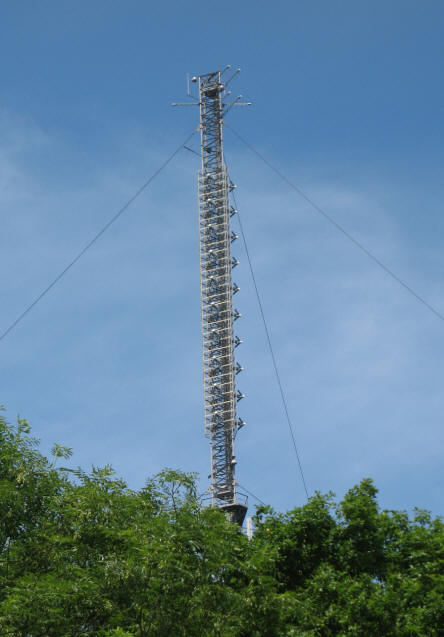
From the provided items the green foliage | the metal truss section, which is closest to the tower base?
the metal truss section

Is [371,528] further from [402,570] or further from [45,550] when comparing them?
[45,550]

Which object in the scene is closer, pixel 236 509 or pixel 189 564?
pixel 189 564

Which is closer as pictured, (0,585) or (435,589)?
(0,585)

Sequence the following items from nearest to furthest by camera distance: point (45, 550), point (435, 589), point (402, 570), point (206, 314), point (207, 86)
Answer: point (45, 550) → point (435, 589) → point (402, 570) → point (206, 314) → point (207, 86)

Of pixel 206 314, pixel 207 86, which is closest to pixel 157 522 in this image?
pixel 206 314

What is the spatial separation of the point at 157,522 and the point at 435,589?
855 centimetres

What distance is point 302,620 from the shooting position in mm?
25000

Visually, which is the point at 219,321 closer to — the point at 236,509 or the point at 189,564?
the point at 236,509

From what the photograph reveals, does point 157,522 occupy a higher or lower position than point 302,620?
higher

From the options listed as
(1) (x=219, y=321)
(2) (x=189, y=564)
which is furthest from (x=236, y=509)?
(2) (x=189, y=564)

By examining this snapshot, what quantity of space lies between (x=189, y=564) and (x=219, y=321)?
3058 centimetres

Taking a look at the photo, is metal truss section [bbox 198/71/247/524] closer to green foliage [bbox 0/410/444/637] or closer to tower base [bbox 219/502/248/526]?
tower base [bbox 219/502/248/526]

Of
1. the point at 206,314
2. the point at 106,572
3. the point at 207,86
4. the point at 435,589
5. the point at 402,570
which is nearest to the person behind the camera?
the point at 106,572

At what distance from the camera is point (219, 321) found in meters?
51.8
